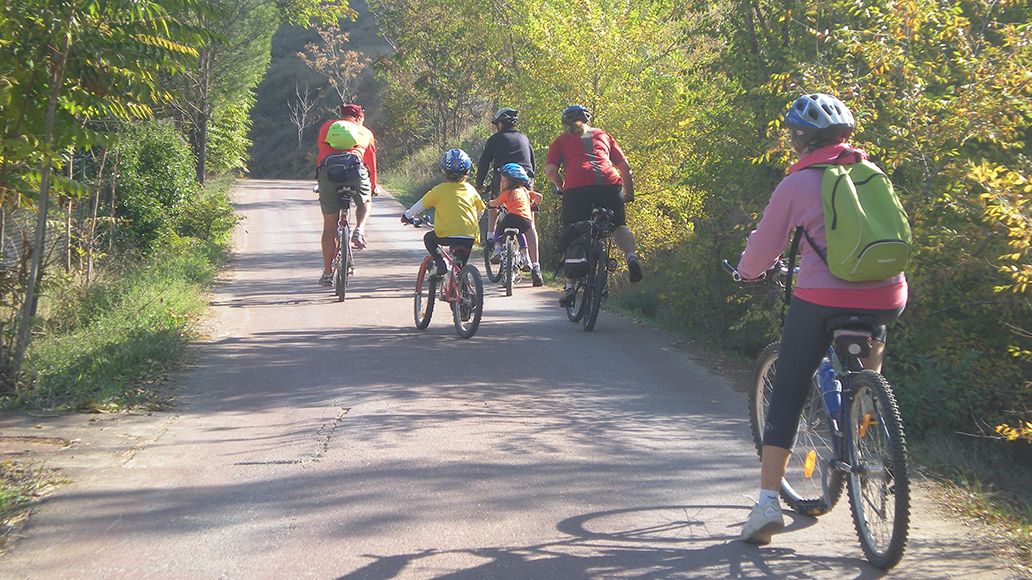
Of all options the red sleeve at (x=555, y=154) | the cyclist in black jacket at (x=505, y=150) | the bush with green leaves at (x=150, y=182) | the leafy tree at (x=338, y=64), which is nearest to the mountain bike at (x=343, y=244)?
the cyclist in black jacket at (x=505, y=150)

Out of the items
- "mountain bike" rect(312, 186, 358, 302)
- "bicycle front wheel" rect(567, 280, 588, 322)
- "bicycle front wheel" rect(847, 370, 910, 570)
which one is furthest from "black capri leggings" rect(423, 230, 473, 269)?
"bicycle front wheel" rect(847, 370, 910, 570)

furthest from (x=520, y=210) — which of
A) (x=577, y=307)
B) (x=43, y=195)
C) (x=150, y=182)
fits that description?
(x=150, y=182)

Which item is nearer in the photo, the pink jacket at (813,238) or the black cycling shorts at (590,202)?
the pink jacket at (813,238)

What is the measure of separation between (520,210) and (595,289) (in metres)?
2.48

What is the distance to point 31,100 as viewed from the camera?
664cm

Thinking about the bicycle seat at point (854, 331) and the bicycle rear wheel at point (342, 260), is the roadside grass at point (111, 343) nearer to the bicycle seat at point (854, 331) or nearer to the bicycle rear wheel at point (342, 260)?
the bicycle rear wheel at point (342, 260)

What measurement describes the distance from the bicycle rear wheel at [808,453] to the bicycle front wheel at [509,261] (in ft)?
22.3

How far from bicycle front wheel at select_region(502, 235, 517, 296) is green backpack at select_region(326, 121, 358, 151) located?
7.22 ft

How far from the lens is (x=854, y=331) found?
3.84m

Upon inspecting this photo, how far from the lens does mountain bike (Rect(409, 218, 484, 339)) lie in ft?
28.4

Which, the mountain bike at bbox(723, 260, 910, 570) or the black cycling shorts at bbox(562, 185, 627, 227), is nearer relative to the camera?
the mountain bike at bbox(723, 260, 910, 570)

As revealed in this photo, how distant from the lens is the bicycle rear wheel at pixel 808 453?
4.40 m

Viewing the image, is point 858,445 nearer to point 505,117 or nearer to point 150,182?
point 505,117

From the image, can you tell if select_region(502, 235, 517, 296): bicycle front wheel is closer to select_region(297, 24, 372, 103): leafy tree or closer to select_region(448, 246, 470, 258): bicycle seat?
select_region(448, 246, 470, 258): bicycle seat
